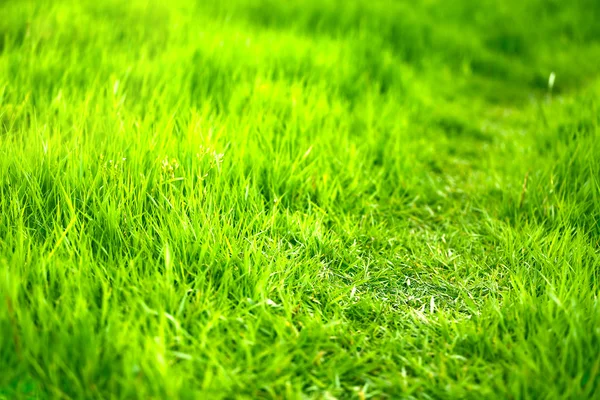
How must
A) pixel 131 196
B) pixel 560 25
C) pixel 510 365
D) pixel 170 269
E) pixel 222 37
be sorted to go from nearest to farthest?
pixel 510 365 → pixel 170 269 → pixel 131 196 → pixel 222 37 → pixel 560 25

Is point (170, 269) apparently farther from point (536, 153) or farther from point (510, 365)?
point (536, 153)

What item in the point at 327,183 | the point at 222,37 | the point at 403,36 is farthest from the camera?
the point at 403,36

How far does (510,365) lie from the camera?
1.62 meters

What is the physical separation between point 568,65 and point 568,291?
3162 mm

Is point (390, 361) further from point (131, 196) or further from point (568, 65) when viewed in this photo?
point (568, 65)

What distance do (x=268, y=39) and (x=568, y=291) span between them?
8.12 feet

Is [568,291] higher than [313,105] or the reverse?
the reverse

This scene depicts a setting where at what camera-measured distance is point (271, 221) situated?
83.6 inches

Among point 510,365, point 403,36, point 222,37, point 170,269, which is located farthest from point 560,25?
point 170,269

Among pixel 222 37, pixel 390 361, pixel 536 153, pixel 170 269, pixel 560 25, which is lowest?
pixel 390 361

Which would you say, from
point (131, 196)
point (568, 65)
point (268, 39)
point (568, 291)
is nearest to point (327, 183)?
point (131, 196)

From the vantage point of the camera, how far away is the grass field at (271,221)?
1562 mm

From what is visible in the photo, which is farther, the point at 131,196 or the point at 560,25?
the point at 560,25

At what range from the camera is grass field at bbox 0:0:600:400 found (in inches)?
61.5
